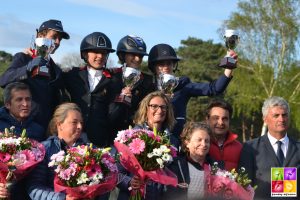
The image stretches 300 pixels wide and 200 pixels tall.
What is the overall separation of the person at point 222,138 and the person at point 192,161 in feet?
1.46

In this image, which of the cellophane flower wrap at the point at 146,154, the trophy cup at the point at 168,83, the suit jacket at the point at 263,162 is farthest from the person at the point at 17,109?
the suit jacket at the point at 263,162

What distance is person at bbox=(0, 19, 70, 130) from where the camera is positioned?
7109 millimetres

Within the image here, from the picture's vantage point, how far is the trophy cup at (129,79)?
24.0 ft

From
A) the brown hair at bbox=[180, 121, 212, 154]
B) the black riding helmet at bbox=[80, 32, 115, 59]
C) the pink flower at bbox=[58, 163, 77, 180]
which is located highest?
the black riding helmet at bbox=[80, 32, 115, 59]

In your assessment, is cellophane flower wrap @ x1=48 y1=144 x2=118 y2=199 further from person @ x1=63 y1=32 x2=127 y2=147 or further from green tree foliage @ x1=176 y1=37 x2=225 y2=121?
green tree foliage @ x1=176 y1=37 x2=225 y2=121

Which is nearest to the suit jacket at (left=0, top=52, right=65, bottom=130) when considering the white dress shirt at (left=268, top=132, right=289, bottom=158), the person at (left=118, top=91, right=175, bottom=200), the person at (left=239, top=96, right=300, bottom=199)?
the person at (left=118, top=91, right=175, bottom=200)

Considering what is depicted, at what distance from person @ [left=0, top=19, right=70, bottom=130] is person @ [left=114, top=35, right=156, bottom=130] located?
0.78 metres

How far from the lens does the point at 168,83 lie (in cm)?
759

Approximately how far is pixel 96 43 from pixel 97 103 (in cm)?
78

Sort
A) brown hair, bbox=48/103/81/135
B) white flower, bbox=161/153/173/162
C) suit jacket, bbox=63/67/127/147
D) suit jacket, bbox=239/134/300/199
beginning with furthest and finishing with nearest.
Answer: suit jacket, bbox=63/67/127/147 < suit jacket, bbox=239/134/300/199 < brown hair, bbox=48/103/81/135 < white flower, bbox=161/153/173/162

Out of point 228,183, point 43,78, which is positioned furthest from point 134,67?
point 228,183

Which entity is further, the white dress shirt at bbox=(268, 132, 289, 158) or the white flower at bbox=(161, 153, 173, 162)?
the white dress shirt at bbox=(268, 132, 289, 158)

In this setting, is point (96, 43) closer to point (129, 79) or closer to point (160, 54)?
point (129, 79)

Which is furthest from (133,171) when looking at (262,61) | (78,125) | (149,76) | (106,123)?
(262,61)
